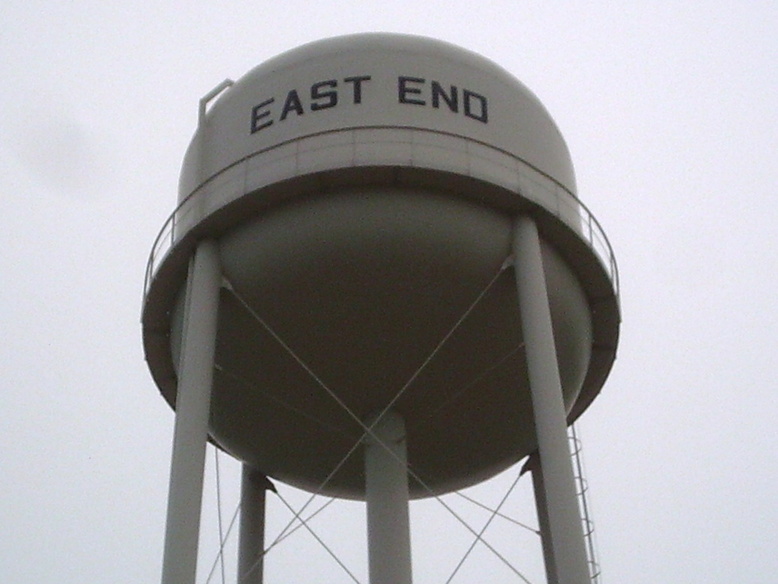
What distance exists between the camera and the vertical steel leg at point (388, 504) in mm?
10523

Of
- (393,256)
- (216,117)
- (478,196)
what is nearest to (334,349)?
(393,256)

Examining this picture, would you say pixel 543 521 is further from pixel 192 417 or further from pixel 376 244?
pixel 192 417

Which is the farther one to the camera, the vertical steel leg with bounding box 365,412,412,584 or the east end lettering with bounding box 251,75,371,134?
the vertical steel leg with bounding box 365,412,412,584

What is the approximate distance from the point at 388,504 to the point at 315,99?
4335 mm

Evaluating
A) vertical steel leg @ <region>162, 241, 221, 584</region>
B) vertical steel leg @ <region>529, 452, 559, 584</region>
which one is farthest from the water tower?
vertical steel leg @ <region>529, 452, 559, 584</region>

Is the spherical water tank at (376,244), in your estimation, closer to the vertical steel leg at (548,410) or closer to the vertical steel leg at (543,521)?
the vertical steel leg at (548,410)

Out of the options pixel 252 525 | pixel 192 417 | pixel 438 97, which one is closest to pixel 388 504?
pixel 252 525

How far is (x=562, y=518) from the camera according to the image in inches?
325

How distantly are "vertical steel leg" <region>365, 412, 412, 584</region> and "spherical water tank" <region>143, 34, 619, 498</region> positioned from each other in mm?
307

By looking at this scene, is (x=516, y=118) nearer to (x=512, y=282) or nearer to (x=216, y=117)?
(x=512, y=282)

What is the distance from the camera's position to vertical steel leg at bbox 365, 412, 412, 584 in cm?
1052

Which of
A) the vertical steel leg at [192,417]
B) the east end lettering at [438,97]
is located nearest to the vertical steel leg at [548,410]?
the east end lettering at [438,97]

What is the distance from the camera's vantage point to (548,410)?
346 inches

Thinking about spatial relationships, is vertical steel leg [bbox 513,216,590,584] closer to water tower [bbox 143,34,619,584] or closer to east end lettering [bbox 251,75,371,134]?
water tower [bbox 143,34,619,584]
